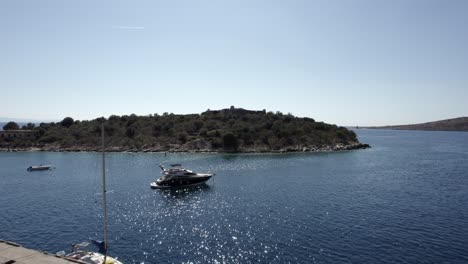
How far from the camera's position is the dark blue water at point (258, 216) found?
37625mm

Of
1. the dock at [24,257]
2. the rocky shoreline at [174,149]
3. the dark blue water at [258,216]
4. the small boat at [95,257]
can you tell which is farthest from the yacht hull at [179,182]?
the rocky shoreline at [174,149]

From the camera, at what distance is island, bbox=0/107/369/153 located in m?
150

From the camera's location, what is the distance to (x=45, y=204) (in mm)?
58969

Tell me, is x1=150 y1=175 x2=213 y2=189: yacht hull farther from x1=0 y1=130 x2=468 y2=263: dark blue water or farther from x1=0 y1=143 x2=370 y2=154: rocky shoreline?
x1=0 y1=143 x2=370 y2=154: rocky shoreline

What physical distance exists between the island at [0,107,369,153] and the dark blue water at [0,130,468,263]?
58084 mm

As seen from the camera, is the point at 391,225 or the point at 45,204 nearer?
the point at 391,225

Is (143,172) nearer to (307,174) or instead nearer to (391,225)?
(307,174)

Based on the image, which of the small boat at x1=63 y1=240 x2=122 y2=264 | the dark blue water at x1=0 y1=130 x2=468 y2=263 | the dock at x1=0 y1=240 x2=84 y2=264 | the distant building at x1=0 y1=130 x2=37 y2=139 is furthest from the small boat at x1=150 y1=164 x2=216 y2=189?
the distant building at x1=0 y1=130 x2=37 y2=139

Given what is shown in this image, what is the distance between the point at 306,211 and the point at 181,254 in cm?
2341

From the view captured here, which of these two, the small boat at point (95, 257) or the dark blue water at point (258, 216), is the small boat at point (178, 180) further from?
the small boat at point (95, 257)

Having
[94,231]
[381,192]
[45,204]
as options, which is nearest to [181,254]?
[94,231]

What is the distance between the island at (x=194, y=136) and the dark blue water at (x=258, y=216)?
5808 centimetres

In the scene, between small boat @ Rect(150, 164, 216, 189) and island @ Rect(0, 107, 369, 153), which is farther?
island @ Rect(0, 107, 369, 153)

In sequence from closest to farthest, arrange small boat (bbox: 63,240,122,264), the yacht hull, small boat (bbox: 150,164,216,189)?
small boat (bbox: 63,240,122,264), the yacht hull, small boat (bbox: 150,164,216,189)
